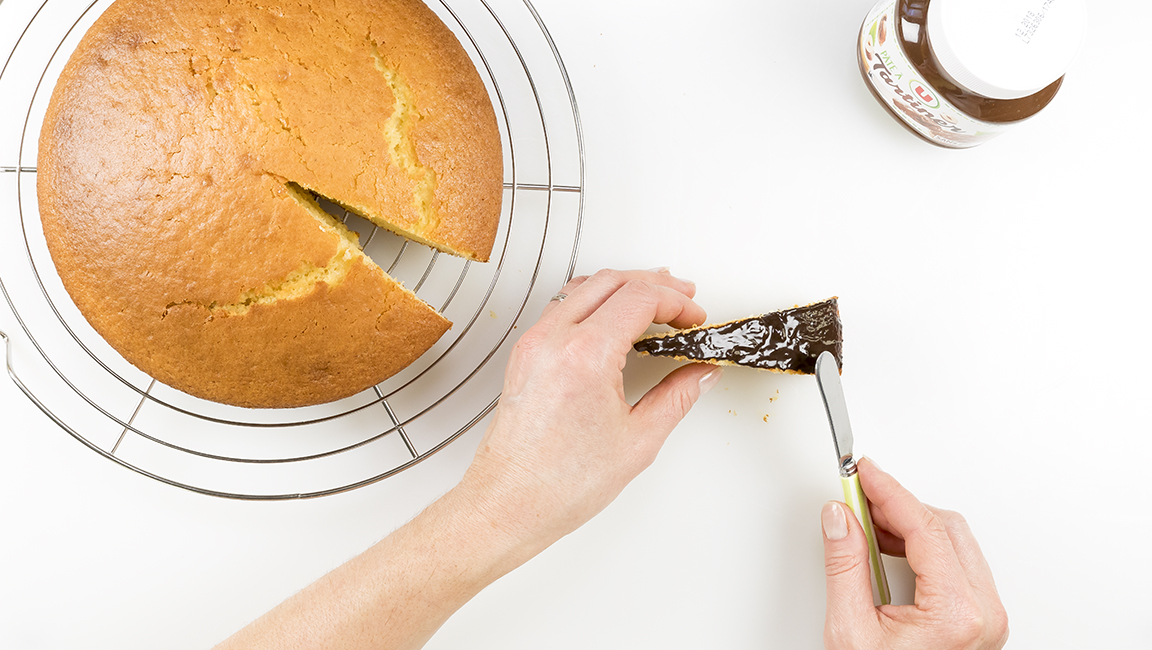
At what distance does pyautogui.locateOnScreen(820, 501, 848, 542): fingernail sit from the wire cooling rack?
3.07ft

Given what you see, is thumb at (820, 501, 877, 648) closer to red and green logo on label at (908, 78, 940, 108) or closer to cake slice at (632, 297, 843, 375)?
cake slice at (632, 297, 843, 375)

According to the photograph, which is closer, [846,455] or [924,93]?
[924,93]

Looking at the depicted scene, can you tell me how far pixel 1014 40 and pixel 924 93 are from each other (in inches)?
8.5

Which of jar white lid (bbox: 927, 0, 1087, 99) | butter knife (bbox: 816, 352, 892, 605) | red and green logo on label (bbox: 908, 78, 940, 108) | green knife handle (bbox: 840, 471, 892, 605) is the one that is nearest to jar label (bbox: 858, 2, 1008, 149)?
red and green logo on label (bbox: 908, 78, 940, 108)

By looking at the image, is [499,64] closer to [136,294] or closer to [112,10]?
[112,10]

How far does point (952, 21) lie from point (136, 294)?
1818mm

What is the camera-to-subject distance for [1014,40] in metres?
1.37

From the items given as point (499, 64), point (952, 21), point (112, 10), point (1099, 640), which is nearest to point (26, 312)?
point (112, 10)

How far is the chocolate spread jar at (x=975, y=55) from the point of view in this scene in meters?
1.37

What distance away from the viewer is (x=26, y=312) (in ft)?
5.91

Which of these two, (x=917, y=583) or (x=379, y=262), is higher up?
(x=379, y=262)

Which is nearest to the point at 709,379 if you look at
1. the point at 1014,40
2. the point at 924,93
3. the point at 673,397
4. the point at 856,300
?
the point at 673,397

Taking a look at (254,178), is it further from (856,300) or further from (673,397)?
(856,300)

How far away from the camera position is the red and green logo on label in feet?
5.05
